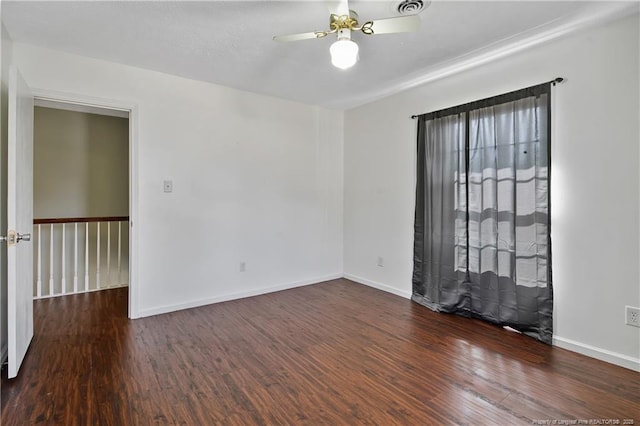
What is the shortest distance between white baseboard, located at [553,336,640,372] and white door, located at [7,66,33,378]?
3805mm

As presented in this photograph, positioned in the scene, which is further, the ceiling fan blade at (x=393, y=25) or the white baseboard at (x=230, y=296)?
Answer: the white baseboard at (x=230, y=296)

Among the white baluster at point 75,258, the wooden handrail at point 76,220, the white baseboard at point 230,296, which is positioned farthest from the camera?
the white baluster at point 75,258

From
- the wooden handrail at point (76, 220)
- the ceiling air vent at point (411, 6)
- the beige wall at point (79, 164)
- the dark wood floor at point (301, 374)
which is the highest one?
the ceiling air vent at point (411, 6)

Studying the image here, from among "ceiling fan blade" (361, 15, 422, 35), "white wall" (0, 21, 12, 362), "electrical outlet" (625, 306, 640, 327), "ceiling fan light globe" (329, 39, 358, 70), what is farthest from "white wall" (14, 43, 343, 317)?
"electrical outlet" (625, 306, 640, 327)

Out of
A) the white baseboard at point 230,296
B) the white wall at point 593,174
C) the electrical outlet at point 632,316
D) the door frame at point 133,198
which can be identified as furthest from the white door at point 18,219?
the electrical outlet at point 632,316

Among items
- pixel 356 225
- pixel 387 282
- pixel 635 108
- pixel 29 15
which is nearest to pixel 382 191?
pixel 356 225

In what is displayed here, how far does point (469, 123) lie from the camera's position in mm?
3018

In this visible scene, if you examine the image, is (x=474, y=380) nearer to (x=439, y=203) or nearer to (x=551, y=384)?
(x=551, y=384)

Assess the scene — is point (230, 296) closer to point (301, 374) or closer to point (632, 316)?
point (301, 374)

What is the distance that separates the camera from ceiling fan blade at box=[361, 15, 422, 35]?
5.88 feet

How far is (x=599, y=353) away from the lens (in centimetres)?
230

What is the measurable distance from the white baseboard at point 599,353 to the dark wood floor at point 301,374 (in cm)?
9

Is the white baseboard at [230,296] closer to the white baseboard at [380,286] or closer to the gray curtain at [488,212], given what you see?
the white baseboard at [380,286]

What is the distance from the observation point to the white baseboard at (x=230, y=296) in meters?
3.22
